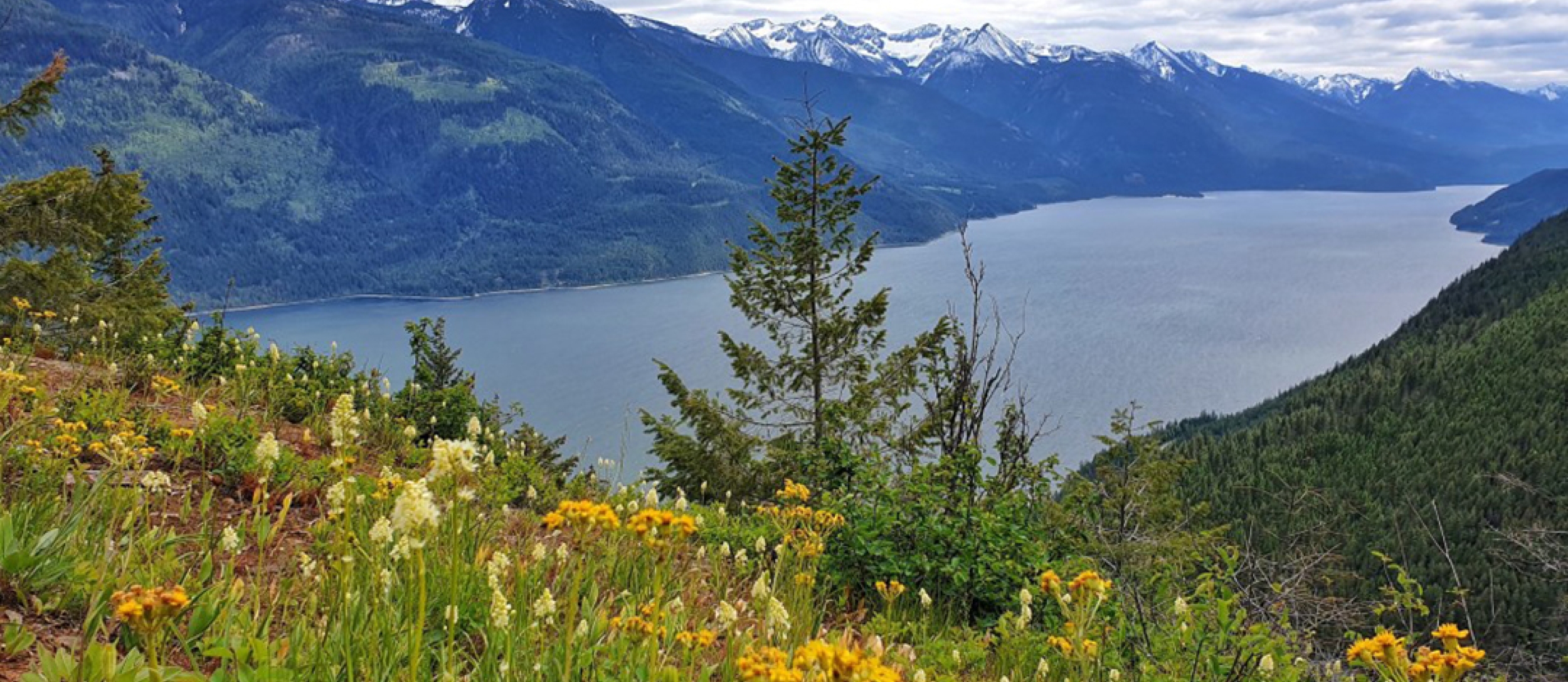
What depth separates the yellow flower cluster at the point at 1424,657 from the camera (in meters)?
2.08

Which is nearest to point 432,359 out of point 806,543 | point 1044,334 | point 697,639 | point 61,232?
point 61,232

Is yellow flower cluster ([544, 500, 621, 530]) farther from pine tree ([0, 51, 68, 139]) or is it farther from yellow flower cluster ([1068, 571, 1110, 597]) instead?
pine tree ([0, 51, 68, 139])


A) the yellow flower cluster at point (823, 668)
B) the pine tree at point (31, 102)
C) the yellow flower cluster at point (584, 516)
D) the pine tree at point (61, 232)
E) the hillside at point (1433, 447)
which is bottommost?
the hillside at point (1433, 447)

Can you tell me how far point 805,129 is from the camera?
1820cm

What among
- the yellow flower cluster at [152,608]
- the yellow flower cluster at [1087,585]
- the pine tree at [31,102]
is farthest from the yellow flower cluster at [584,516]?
the pine tree at [31,102]

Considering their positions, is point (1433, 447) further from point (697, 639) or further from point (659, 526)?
point (659, 526)

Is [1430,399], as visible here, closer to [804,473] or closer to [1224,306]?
[1224,306]

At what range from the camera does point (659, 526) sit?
6.81 feet

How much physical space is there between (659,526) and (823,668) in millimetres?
566

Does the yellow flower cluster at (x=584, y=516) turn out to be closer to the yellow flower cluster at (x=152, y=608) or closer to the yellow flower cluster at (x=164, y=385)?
the yellow flower cluster at (x=152, y=608)

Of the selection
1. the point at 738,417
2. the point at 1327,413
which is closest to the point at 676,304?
the point at 1327,413

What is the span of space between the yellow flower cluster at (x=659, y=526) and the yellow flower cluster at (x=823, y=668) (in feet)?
1.07

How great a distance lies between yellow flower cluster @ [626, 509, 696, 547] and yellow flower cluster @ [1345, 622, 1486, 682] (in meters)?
1.74

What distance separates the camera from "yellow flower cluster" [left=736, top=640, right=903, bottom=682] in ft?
5.19
